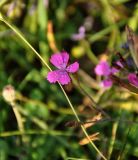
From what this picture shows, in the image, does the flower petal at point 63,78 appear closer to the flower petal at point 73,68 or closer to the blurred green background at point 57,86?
the flower petal at point 73,68

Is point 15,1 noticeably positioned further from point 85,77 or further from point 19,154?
point 19,154

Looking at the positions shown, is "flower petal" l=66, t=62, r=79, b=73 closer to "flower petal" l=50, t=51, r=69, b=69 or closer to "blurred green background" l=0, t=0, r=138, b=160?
"flower petal" l=50, t=51, r=69, b=69

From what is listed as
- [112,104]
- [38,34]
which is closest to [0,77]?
[38,34]

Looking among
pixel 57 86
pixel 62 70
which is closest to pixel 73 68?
pixel 62 70

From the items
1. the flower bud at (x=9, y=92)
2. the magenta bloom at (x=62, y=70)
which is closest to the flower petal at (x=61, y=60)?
the magenta bloom at (x=62, y=70)

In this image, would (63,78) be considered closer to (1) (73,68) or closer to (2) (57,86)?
(1) (73,68)

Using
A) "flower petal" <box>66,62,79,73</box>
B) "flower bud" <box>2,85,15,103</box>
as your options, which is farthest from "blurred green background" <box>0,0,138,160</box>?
"flower petal" <box>66,62,79,73</box>
